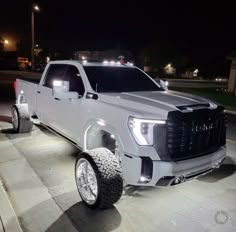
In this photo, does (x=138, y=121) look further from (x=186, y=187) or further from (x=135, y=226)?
(x=186, y=187)

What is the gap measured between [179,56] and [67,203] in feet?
216

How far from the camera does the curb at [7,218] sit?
345 cm

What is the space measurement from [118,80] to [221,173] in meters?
2.58

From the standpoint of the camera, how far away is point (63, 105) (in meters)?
5.28

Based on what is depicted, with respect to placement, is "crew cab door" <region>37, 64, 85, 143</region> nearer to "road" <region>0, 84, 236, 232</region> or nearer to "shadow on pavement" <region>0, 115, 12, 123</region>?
"road" <region>0, 84, 236, 232</region>

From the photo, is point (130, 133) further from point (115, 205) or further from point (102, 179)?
point (115, 205)

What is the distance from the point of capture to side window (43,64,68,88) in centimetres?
582

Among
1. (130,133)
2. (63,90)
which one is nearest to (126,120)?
(130,133)

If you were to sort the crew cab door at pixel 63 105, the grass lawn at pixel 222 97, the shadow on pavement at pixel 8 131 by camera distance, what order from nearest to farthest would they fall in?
the crew cab door at pixel 63 105 → the shadow on pavement at pixel 8 131 → the grass lawn at pixel 222 97

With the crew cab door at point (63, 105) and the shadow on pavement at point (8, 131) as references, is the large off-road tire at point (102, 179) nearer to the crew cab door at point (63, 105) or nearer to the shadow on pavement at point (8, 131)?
the crew cab door at point (63, 105)

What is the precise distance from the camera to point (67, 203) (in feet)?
13.7

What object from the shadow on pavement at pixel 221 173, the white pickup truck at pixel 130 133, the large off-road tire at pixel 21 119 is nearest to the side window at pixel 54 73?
the white pickup truck at pixel 130 133

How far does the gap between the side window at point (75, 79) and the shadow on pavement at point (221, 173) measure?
2608 mm

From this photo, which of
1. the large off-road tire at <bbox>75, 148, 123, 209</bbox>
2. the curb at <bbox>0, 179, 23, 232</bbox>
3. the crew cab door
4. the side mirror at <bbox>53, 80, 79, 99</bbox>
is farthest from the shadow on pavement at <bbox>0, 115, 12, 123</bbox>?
the large off-road tire at <bbox>75, 148, 123, 209</bbox>
